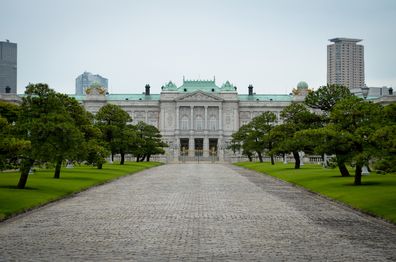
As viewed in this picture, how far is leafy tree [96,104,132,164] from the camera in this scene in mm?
76125

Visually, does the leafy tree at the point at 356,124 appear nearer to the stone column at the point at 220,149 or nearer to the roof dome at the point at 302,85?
the stone column at the point at 220,149

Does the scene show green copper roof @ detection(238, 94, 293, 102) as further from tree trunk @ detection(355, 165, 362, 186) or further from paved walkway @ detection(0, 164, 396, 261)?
paved walkway @ detection(0, 164, 396, 261)

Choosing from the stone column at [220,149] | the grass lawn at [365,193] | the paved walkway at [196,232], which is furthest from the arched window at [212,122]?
the paved walkway at [196,232]

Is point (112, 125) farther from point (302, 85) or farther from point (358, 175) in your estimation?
point (302, 85)

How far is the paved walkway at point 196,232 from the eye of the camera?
1578 cm

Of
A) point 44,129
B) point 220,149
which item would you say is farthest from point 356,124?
point 220,149

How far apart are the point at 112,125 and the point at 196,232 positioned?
58233mm

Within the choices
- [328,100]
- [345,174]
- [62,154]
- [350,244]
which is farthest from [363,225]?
[328,100]

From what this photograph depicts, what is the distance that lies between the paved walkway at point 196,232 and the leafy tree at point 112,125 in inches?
1766

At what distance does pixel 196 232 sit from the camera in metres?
19.5

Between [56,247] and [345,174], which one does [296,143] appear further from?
[56,247]

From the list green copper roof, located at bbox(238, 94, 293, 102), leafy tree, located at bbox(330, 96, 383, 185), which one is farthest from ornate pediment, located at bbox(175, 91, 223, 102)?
leafy tree, located at bbox(330, 96, 383, 185)

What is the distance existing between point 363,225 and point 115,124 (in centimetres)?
5946

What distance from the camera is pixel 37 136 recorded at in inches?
1431
